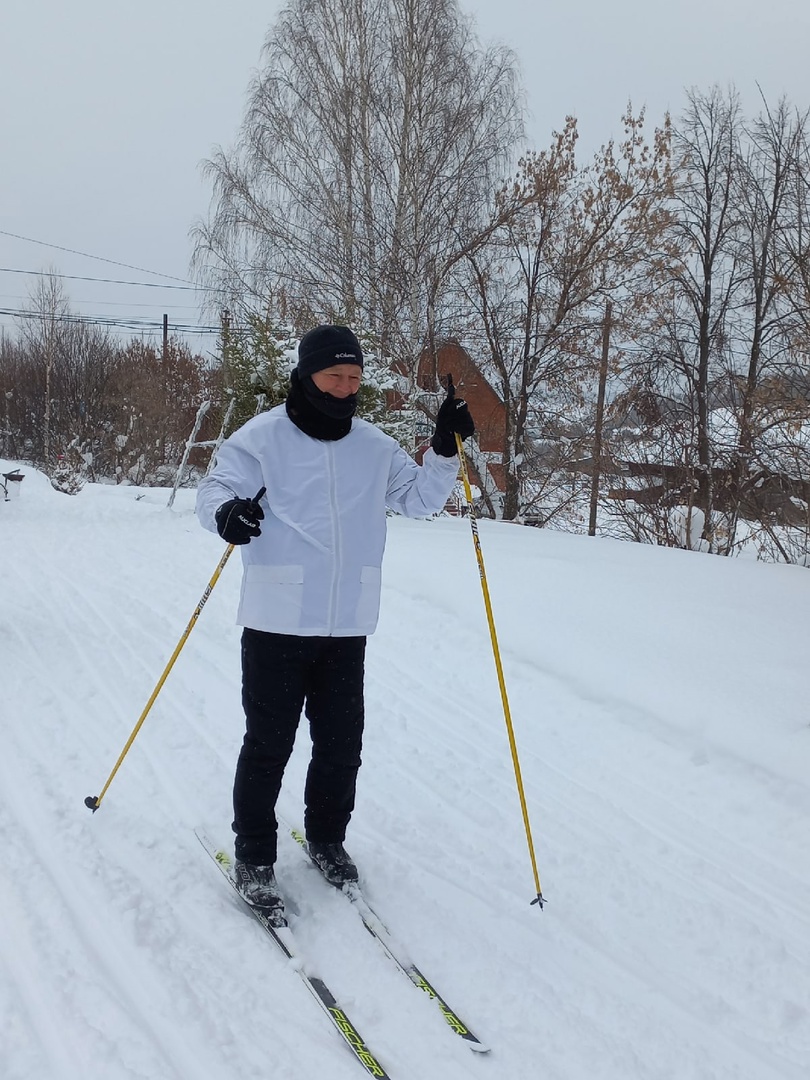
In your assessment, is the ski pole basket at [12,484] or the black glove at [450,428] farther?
the ski pole basket at [12,484]

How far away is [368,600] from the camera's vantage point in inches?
107

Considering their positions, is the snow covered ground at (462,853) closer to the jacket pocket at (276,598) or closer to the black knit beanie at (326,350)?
the jacket pocket at (276,598)

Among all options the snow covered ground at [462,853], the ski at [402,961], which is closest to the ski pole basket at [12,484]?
the snow covered ground at [462,853]

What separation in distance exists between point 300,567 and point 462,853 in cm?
131

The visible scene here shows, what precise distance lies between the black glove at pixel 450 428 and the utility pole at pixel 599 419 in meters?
12.6

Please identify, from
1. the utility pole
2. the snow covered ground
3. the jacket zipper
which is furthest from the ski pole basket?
the jacket zipper

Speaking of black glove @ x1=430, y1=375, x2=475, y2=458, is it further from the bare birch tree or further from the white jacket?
the bare birch tree

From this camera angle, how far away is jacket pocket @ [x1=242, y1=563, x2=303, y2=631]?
259 cm

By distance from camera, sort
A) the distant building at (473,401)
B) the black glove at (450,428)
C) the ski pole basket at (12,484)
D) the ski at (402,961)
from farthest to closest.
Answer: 1. the distant building at (473,401)
2. the ski pole basket at (12,484)
3. the black glove at (450,428)
4. the ski at (402,961)

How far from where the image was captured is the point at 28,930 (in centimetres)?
236

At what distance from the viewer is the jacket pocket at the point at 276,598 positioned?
2.59 meters

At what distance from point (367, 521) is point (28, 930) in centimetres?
155

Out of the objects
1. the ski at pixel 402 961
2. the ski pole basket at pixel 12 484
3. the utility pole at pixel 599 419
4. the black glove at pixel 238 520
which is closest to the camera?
the ski at pixel 402 961

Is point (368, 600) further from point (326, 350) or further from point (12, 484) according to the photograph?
point (12, 484)
